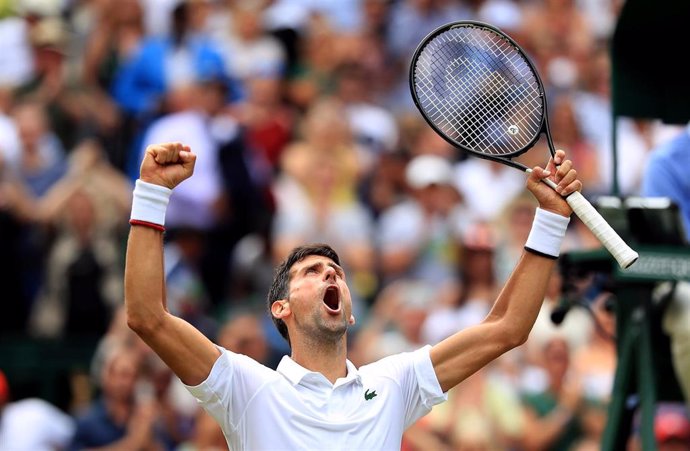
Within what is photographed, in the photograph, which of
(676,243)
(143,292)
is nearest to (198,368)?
(143,292)

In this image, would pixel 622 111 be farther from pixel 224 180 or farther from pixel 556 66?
pixel 556 66

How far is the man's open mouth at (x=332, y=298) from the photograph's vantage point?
5.32 meters

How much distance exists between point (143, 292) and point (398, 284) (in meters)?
5.31

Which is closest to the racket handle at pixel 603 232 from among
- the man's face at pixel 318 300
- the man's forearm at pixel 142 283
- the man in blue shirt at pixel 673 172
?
the man's face at pixel 318 300

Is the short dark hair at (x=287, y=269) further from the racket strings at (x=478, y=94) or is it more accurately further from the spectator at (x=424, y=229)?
the spectator at (x=424, y=229)

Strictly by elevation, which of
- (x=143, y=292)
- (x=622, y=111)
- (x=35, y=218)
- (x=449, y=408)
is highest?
(x=622, y=111)

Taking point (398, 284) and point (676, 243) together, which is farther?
point (398, 284)

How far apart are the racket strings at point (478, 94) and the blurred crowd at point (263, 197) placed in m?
2.75

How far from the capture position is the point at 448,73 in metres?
5.57

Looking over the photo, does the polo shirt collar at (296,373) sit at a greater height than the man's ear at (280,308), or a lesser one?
lesser

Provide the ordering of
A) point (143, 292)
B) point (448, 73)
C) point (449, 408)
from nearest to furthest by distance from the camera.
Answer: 1. point (143, 292)
2. point (448, 73)
3. point (449, 408)

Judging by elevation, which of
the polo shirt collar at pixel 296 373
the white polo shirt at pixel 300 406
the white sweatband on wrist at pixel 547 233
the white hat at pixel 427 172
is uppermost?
the white sweatband on wrist at pixel 547 233

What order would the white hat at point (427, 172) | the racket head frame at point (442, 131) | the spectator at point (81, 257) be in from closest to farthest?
the racket head frame at point (442, 131) → the spectator at point (81, 257) → the white hat at point (427, 172)

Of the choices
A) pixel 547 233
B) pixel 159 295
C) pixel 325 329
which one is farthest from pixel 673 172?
pixel 159 295
